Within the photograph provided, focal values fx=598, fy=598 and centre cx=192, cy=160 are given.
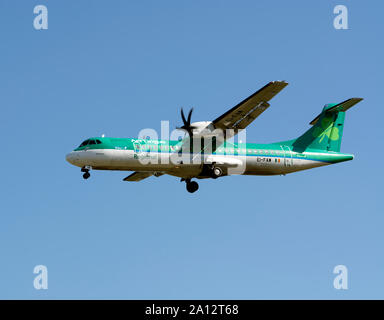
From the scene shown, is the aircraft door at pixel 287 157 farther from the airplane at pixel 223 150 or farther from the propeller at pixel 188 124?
the propeller at pixel 188 124

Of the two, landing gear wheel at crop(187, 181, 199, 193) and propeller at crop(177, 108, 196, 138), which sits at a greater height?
propeller at crop(177, 108, 196, 138)

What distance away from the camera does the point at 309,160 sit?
30.5 metres

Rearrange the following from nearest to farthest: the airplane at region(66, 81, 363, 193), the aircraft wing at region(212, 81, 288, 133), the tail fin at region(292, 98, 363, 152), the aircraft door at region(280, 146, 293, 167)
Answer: the aircraft wing at region(212, 81, 288, 133) < the airplane at region(66, 81, 363, 193) < the aircraft door at region(280, 146, 293, 167) < the tail fin at region(292, 98, 363, 152)

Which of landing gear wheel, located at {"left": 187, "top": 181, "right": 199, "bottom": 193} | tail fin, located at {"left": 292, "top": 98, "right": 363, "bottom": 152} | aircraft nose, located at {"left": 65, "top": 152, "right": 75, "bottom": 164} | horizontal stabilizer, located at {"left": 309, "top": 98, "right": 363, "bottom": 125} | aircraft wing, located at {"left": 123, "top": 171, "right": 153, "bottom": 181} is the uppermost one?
horizontal stabilizer, located at {"left": 309, "top": 98, "right": 363, "bottom": 125}

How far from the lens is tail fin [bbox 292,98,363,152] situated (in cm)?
3094

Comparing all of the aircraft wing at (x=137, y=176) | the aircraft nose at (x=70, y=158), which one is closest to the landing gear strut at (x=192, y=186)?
the aircraft wing at (x=137, y=176)

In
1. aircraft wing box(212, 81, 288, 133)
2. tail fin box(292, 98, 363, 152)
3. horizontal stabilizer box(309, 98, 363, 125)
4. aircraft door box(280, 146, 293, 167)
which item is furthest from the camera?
tail fin box(292, 98, 363, 152)

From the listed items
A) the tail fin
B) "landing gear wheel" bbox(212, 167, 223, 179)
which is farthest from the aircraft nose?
the tail fin

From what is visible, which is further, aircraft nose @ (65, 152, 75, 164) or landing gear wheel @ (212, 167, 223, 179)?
landing gear wheel @ (212, 167, 223, 179)

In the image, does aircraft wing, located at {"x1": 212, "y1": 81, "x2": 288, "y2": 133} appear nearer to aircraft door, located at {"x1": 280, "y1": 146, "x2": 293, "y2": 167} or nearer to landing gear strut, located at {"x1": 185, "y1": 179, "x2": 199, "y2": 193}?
aircraft door, located at {"x1": 280, "y1": 146, "x2": 293, "y2": 167}

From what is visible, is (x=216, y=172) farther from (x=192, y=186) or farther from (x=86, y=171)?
(x=86, y=171)
